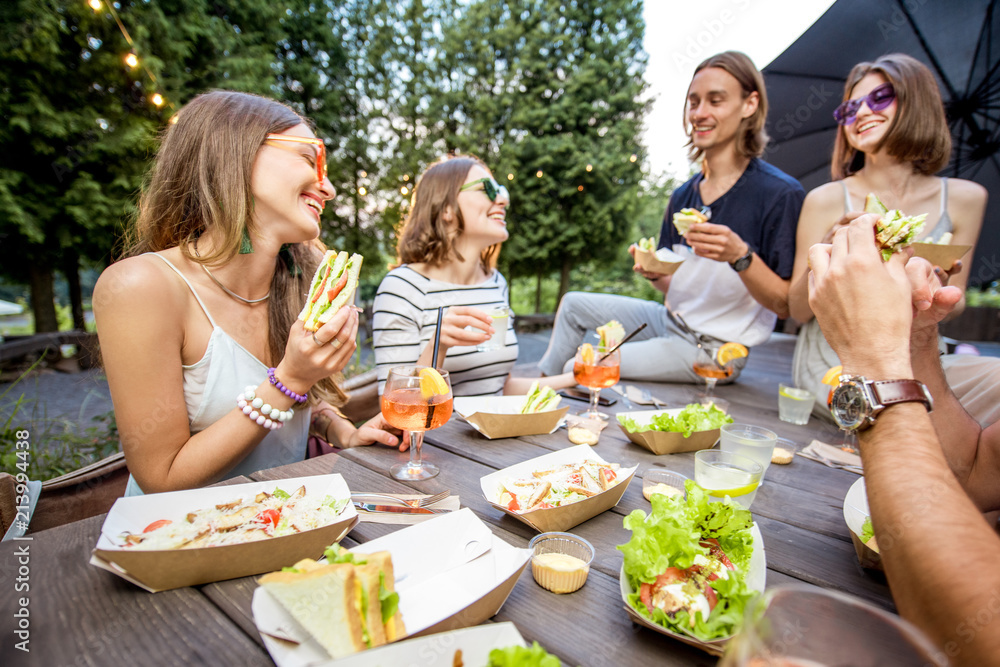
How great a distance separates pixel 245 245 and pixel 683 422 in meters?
1.91

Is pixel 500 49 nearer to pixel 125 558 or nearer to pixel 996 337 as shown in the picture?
pixel 996 337

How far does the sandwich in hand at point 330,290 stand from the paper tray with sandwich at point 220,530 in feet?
2.06

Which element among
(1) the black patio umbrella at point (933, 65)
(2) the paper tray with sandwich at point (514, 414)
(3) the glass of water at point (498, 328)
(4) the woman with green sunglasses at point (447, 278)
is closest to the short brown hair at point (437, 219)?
(4) the woman with green sunglasses at point (447, 278)

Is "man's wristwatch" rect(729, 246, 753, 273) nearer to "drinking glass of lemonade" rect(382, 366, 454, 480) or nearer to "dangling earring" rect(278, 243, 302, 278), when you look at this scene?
"drinking glass of lemonade" rect(382, 366, 454, 480)

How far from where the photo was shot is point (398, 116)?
14.3m

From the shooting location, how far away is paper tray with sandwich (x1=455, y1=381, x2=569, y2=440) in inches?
77.7

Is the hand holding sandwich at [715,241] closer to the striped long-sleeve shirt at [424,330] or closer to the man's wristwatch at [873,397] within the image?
the striped long-sleeve shirt at [424,330]

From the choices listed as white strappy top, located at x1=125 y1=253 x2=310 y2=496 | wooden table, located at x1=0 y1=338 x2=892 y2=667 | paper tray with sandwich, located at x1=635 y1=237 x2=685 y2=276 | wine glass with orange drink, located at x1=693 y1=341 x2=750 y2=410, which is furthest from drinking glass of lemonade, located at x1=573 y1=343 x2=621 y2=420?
white strappy top, located at x1=125 y1=253 x2=310 y2=496

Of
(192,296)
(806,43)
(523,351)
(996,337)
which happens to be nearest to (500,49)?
(523,351)

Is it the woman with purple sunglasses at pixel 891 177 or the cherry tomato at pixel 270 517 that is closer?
the cherry tomato at pixel 270 517

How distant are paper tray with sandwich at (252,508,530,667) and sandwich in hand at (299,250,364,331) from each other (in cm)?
94

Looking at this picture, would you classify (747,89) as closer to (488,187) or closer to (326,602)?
(488,187)

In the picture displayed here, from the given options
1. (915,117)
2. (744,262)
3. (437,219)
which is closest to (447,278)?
(437,219)

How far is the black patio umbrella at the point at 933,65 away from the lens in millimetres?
3826
